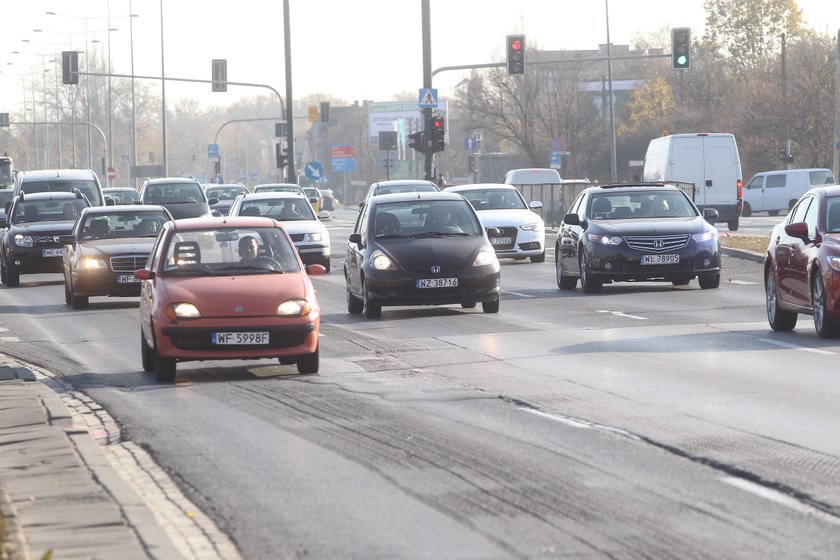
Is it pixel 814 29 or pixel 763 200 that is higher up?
pixel 814 29

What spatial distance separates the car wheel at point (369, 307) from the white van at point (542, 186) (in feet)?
113

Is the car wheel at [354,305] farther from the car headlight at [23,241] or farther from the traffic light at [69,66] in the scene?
the traffic light at [69,66]

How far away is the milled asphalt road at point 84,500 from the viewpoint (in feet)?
23.3

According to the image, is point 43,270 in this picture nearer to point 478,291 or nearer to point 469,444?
point 478,291

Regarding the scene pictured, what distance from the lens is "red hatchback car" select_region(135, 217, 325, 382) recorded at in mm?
14633

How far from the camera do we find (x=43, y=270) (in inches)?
1276

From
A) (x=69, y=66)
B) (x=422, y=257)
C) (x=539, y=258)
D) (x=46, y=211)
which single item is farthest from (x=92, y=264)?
(x=69, y=66)

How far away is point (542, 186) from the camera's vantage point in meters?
56.7

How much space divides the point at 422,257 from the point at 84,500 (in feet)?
43.5

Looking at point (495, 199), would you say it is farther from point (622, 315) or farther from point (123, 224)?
point (622, 315)

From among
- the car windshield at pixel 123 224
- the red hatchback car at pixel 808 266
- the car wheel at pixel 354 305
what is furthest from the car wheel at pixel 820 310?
the car windshield at pixel 123 224

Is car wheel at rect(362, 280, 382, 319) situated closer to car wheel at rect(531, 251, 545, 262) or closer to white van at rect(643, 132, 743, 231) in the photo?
car wheel at rect(531, 251, 545, 262)

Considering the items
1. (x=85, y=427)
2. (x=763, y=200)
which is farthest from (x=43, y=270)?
(x=763, y=200)

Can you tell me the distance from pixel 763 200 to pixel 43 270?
129 ft
